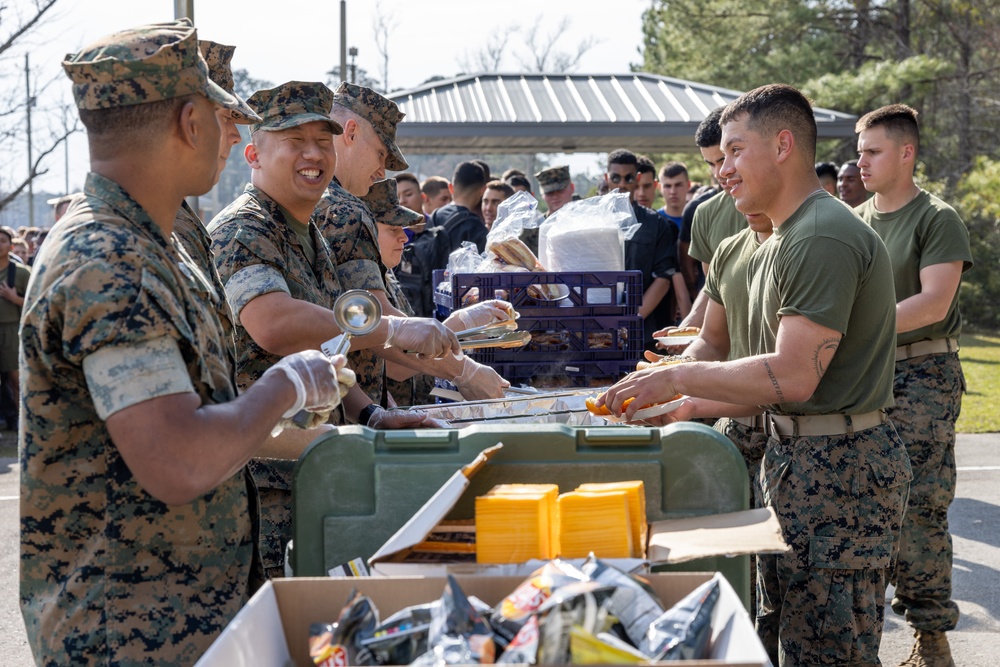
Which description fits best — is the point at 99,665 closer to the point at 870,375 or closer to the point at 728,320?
the point at 870,375

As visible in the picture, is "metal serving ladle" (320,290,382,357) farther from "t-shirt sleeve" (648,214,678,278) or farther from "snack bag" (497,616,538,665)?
"t-shirt sleeve" (648,214,678,278)

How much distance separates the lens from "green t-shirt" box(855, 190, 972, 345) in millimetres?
4547

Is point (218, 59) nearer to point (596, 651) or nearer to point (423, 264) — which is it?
point (596, 651)

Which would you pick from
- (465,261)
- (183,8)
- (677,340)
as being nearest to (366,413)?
(677,340)

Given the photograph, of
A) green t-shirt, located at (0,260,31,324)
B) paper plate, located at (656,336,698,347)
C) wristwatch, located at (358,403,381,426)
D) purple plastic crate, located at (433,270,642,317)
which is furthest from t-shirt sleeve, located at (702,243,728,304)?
Result: green t-shirt, located at (0,260,31,324)

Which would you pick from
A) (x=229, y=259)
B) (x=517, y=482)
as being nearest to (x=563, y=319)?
(x=229, y=259)

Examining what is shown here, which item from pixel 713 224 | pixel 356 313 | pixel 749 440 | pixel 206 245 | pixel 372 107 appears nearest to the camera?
pixel 356 313

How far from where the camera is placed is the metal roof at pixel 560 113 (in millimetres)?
11750

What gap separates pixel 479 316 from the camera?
3938 millimetres

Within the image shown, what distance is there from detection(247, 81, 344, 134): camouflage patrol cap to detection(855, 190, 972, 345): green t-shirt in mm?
2789

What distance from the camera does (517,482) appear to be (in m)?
2.13

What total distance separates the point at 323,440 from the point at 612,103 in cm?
1111

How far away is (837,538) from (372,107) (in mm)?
2285

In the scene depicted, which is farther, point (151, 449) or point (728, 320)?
point (728, 320)
